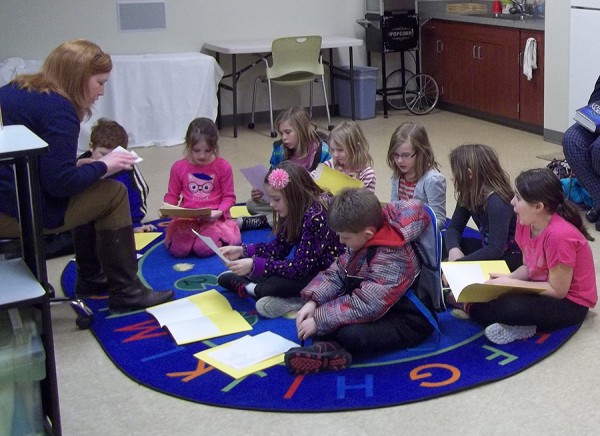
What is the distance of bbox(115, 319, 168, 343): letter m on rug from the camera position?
321 cm

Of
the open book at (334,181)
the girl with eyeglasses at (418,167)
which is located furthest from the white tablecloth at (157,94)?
the girl with eyeglasses at (418,167)

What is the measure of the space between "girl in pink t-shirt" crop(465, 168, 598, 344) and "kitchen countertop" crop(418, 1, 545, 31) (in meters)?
3.70

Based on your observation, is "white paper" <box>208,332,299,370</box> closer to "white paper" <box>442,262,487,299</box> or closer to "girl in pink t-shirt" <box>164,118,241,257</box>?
"white paper" <box>442,262,487,299</box>

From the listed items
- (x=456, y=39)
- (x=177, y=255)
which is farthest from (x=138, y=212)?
(x=456, y=39)

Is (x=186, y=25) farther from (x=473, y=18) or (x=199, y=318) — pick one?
(x=199, y=318)

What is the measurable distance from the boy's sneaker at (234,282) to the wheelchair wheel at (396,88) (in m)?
4.73

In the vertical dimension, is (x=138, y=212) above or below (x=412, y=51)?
below

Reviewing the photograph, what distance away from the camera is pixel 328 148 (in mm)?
4293

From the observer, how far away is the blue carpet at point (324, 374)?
269 cm

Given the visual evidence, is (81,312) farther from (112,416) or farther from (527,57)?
(527,57)

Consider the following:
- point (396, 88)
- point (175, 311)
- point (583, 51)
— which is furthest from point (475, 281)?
point (396, 88)

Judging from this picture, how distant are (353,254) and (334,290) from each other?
0.15m

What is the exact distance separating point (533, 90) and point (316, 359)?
14.3ft

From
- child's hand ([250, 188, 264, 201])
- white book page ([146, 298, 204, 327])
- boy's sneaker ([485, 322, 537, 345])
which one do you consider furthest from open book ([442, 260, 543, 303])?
child's hand ([250, 188, 264, 201])
